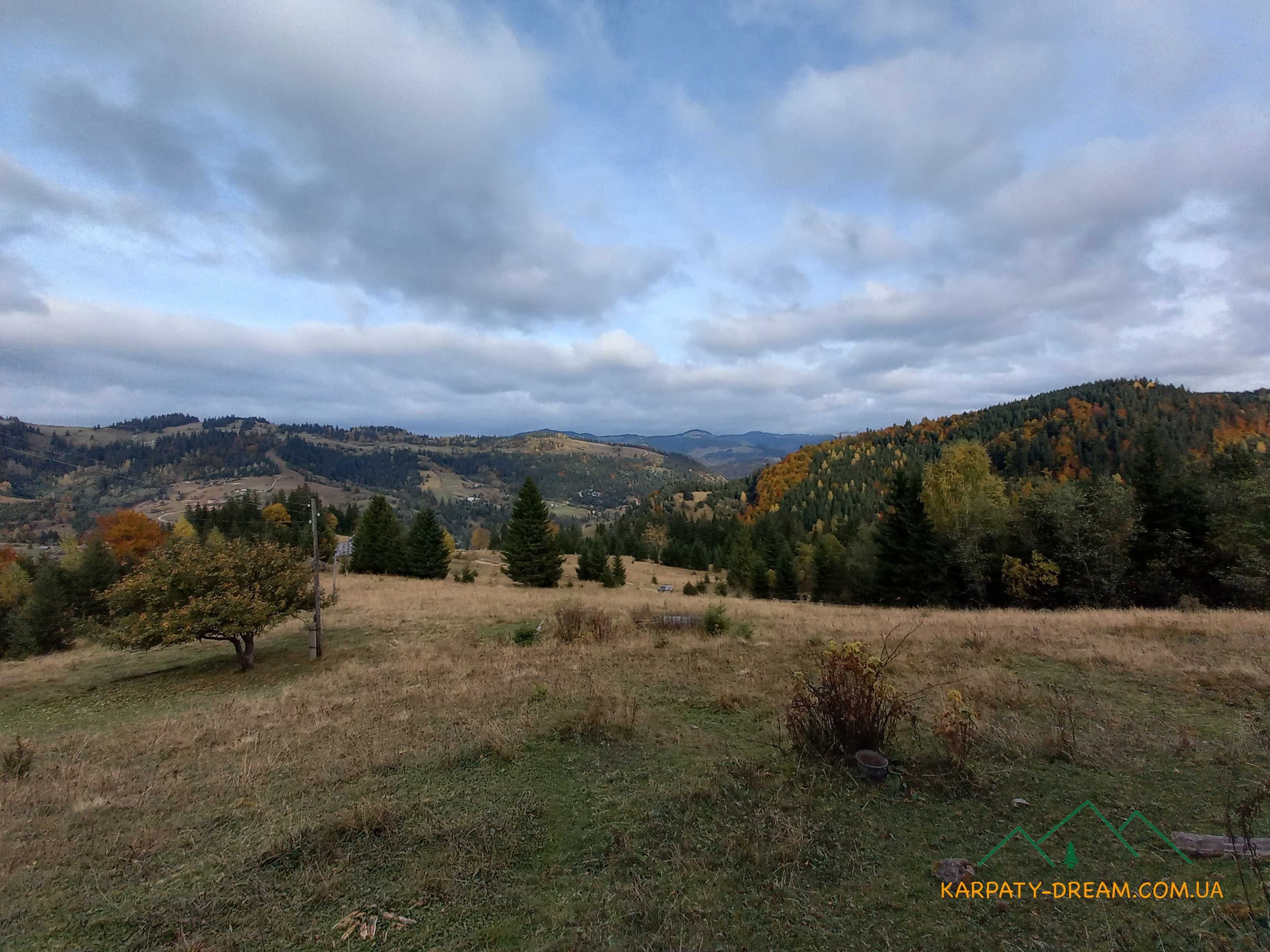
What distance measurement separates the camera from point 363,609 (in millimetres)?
29484

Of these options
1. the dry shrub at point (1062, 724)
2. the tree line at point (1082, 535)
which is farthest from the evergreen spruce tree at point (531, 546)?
the dry shrub at point (1062, 724)

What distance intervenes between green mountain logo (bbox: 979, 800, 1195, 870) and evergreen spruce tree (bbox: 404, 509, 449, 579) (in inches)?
2063

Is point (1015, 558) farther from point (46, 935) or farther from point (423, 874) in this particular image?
point (46, 935)

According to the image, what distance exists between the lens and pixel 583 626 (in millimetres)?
18984

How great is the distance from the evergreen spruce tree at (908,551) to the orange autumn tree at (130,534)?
77865 millimetres

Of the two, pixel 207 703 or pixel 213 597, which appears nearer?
pixel 207 703

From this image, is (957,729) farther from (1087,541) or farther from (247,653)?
(1087,541)

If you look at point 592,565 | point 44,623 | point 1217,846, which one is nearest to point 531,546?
point 592,565

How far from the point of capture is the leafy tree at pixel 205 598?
664 inches

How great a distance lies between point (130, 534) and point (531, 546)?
5771 cm

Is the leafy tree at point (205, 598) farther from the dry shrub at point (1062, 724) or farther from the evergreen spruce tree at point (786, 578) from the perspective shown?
the evergreen spruce tree at point (786, 578)

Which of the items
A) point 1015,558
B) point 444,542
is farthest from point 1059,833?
point 444,542

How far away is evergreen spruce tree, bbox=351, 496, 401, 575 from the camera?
181ft

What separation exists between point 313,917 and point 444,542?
5564 centimetres
